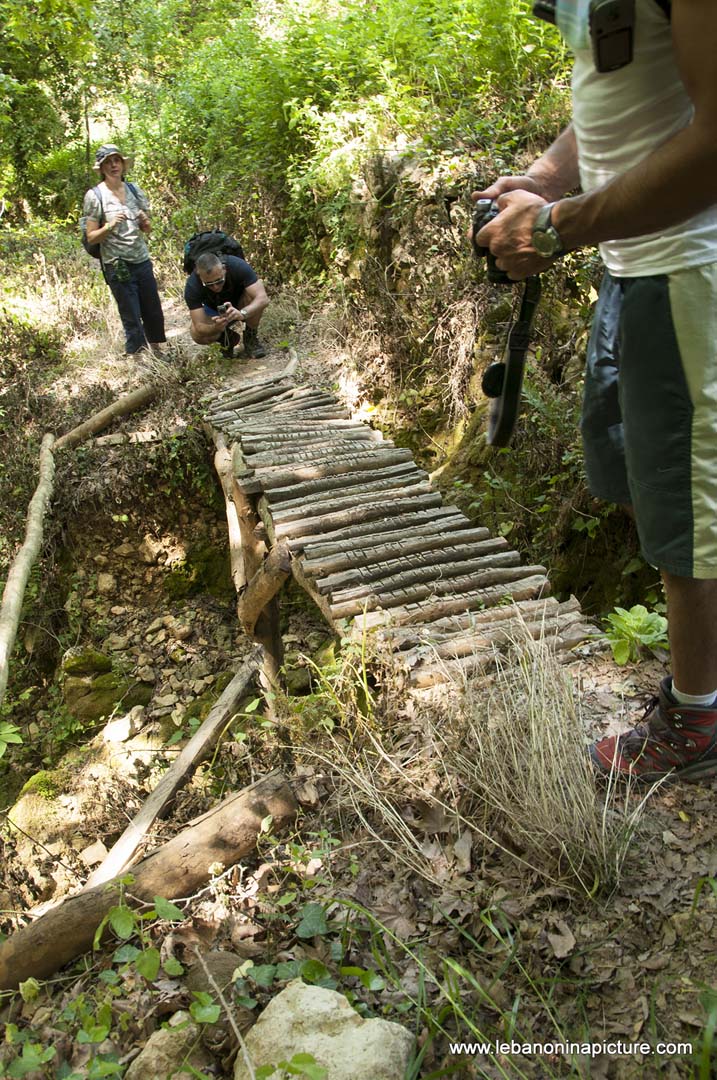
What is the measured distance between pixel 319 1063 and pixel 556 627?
5.74 feet

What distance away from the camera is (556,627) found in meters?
2.82

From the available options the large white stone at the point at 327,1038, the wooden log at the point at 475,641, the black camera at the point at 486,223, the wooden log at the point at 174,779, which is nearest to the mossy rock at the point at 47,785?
the wooden log at the point at 174,779

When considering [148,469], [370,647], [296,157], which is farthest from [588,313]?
[296,157]

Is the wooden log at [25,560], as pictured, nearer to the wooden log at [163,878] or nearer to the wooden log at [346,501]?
the wooden log at [163,878]

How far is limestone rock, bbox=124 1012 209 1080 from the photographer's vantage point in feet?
5.57

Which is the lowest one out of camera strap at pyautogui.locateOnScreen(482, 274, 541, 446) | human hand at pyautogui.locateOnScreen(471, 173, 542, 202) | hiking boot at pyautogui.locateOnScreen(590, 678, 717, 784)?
hiking boot at pyautogui.locateOnScreen(590, 678, 717, 784)

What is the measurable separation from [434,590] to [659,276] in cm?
182

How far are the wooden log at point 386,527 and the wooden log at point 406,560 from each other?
0.61ft

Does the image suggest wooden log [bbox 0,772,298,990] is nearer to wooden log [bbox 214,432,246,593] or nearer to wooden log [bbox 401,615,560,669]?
wooden log [bbox 401,615,560,669]

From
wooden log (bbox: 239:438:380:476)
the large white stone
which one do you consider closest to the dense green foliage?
wooden log (bbox: 239:438:380:476)

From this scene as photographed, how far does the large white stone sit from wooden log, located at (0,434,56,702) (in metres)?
1.69

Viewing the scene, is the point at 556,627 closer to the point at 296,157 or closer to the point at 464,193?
the point at 464,193

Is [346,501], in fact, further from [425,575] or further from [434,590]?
[434,590]

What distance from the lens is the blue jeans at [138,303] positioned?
673 centimetres
